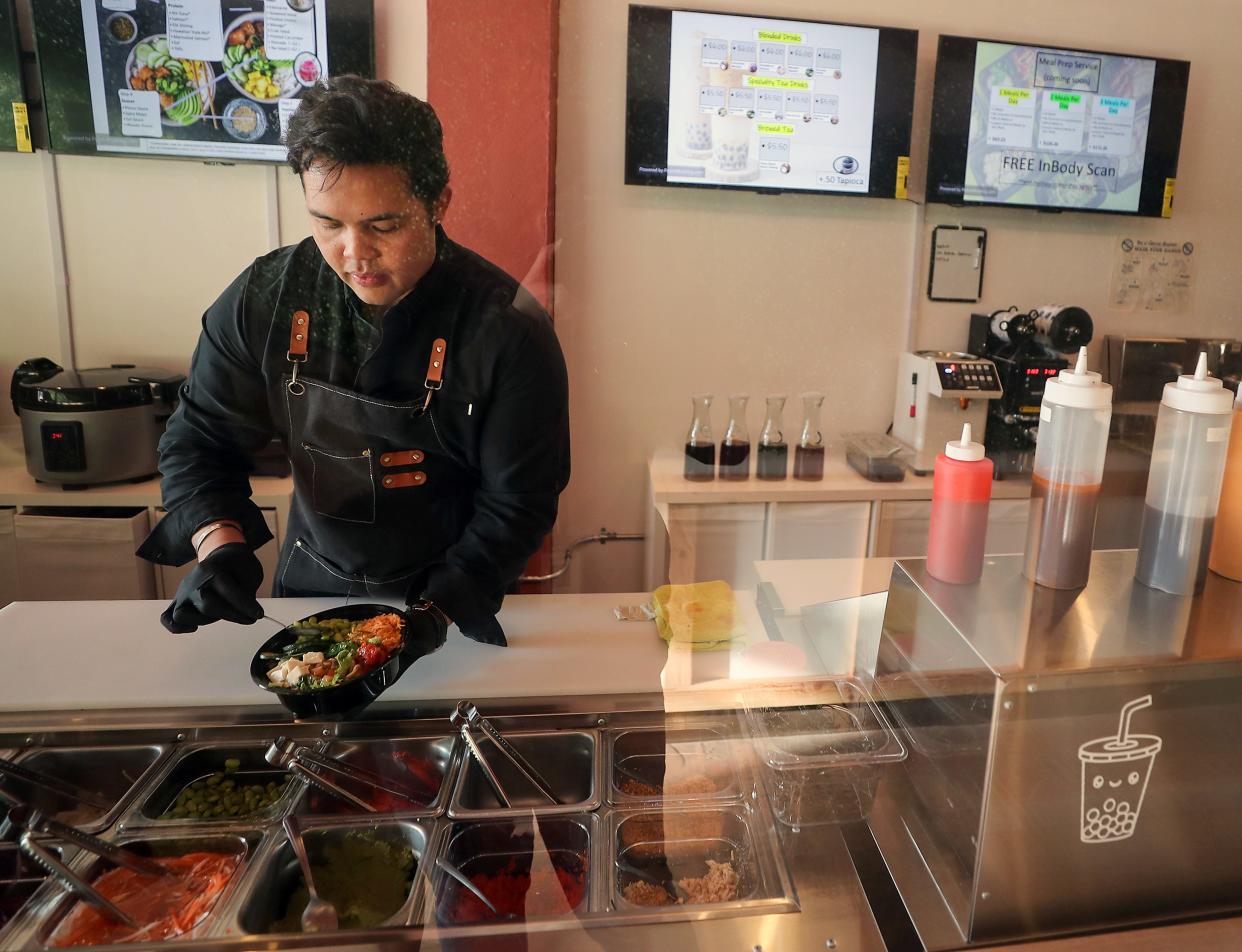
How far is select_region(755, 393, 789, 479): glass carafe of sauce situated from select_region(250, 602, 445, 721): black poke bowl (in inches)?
35.7

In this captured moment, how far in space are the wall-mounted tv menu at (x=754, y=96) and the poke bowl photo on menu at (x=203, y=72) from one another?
612 mm

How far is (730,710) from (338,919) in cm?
44

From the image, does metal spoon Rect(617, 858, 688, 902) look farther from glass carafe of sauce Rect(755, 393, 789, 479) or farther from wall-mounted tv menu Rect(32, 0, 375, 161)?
wall-mounted tv menu Rect(32, 0, 375, 161)

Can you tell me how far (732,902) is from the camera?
669 mm

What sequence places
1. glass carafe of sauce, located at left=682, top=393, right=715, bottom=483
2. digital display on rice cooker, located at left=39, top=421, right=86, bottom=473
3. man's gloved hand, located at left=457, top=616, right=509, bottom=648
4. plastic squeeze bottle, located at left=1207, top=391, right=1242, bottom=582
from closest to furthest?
plastic squeeze bottle, located at left=1207, top=391, right=1242, bottom=582 < man's gloved hand, located at left=457, top=616, right=509, bottom=648 < digital display on rice cooker, located at left=39, top=421, right=86, bottom=473 < glass carafe of sauce, located at left=682, top=393, right=715, bottom=483

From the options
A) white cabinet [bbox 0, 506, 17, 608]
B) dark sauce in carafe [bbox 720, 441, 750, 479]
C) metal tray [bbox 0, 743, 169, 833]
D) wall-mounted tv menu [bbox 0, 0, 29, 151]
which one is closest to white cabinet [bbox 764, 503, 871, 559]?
dark sauce in carafe [bbox 720, 441, 750, 479]

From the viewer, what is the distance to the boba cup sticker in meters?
0.64

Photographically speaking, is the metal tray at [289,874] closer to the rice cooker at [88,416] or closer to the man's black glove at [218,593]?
the man's black glove at [218,593]

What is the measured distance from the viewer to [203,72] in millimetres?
1505

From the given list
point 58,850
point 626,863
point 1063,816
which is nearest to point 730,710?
point 626,863

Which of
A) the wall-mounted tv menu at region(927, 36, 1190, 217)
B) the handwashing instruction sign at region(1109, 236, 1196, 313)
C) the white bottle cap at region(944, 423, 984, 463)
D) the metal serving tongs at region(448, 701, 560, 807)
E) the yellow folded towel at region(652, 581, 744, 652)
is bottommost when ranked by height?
the metal serving tongs at region(448, 701, 560, 807)

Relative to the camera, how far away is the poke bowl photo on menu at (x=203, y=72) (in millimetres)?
1447

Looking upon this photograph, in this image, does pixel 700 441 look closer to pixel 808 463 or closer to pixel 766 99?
pixel 808 463

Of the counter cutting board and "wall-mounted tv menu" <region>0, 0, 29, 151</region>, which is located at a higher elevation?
"wall-mounted tv menu" <region>0, 0, 29, 151</region>
